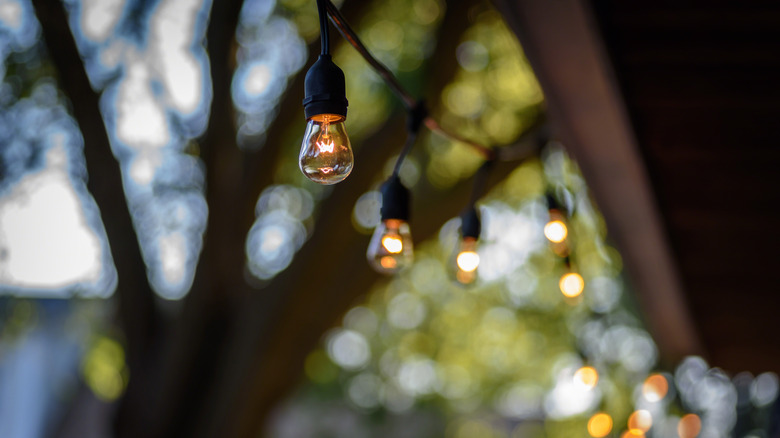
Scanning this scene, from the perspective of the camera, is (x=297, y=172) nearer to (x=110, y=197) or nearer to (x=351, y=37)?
(x=110, y=197)

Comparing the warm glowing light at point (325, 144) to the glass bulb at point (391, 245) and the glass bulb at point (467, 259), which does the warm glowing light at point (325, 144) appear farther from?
the glass bulb at point (467, 259)

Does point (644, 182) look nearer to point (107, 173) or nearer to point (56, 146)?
point (107, 173)

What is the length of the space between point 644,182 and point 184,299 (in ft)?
8.76

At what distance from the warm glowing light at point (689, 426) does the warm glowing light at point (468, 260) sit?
21.3 ft

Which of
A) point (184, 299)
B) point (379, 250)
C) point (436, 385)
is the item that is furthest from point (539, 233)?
point (379, 250)

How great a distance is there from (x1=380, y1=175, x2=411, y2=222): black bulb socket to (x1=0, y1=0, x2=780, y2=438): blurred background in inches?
21.1

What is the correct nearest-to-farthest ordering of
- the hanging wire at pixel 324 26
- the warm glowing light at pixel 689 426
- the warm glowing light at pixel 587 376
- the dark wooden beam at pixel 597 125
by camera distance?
1. the hanging wire at pixel 324 26
2. the dark wooden beam at pixel 597 125
3. the warm glowing light at pixel 587 376
4. the warm glowing light at pixel 689 426

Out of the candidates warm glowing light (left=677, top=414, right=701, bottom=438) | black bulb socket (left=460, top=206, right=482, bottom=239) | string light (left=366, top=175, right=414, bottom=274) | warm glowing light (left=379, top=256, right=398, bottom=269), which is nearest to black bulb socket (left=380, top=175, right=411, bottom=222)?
string light (left=366, top=175, right=414, bottom=274)

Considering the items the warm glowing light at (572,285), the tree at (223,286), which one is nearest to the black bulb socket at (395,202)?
the warm glowing light at (572,285)

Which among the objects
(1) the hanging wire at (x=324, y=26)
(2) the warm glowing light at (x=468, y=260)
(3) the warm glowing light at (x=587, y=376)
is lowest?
(3) the warm glowing light at (x=587, y=376)

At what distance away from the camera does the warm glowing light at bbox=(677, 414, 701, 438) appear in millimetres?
7871

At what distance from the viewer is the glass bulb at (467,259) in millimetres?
2471

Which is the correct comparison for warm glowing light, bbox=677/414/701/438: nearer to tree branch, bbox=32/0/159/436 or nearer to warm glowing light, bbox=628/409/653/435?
warm glowing light, bbox=628/409/653/435

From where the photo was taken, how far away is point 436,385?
371 inches
